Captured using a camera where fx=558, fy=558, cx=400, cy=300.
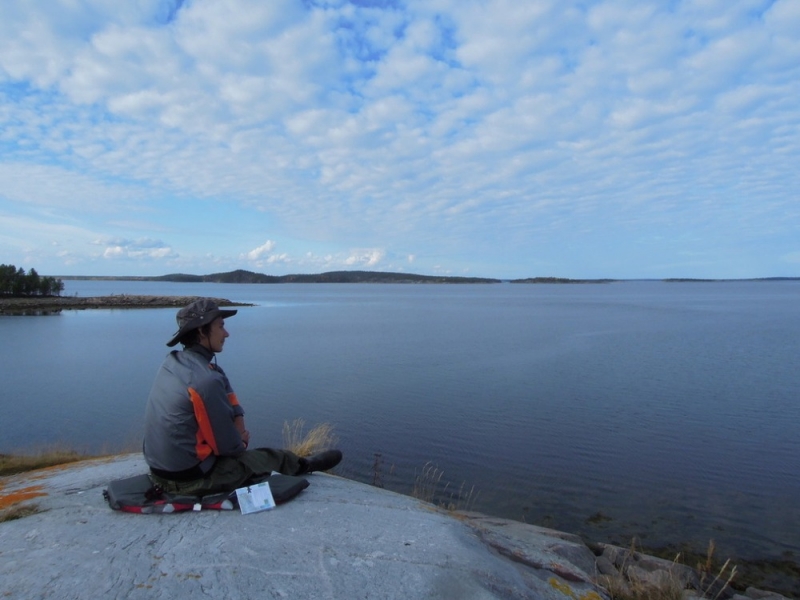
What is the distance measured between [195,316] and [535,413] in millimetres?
13513

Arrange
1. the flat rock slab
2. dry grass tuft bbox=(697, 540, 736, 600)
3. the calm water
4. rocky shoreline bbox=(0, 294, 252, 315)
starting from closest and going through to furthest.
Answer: the flat rock slab → dry grass tuft bbox=(697, 540, 736, 600) → the calm water → rocky shoreline bbox=(0, 294, 252, 315)

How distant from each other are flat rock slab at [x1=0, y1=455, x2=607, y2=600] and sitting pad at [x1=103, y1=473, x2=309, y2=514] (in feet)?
0.25

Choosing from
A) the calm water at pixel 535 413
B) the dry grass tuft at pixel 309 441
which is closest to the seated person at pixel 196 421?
the dry grass tuft at pixel 309 441

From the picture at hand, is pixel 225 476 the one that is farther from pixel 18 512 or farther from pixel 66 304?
pixel 66 304

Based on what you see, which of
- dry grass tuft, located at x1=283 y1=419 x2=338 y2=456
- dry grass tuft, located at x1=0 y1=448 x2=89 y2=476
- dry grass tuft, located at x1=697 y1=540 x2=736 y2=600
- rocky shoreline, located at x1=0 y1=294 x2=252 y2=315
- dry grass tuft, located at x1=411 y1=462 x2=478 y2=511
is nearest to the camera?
dry grass tuft, located at x1=697 y1=540 x2=736 y2=600

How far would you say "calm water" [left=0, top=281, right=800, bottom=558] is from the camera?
10.6 metres

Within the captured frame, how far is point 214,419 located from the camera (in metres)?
5.39

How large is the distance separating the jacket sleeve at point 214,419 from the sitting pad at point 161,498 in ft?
1.41

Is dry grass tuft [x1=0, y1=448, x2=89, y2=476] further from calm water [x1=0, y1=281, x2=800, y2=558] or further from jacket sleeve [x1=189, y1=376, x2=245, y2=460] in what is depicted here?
jacket sleeve [x1=189, y1=376, x2=245, y2=460]

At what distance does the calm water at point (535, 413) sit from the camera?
416 inches

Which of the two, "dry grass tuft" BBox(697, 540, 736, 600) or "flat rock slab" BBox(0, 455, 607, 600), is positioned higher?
"flat rock slab" BBox(0, 455, 607, 600)

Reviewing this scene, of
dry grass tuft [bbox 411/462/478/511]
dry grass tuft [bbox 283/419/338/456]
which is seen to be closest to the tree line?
dry grass tuft [bbox 283/419/338/456]

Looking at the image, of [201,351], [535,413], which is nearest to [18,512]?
[201,351]

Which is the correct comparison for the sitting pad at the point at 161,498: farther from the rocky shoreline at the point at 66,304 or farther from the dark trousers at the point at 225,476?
the rocky shoreline at the point at 66,304
